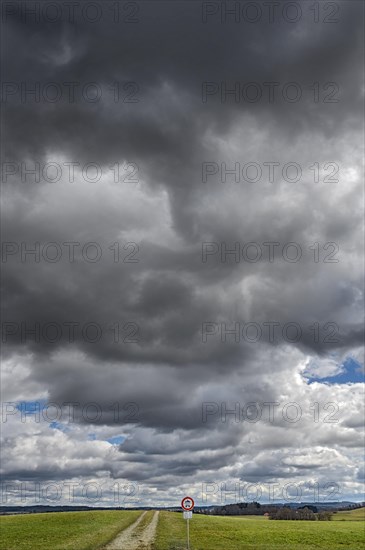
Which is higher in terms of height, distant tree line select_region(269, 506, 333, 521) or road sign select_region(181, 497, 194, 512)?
road sign select_region(181, 497, 194, 512)

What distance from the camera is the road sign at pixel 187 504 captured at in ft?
123

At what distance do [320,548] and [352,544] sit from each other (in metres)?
9.41

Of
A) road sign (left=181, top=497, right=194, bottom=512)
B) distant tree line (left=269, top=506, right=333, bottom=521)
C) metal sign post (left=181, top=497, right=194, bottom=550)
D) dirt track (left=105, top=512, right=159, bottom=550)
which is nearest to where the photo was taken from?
metal sign post (left=181, top=497, right=194, bottom=550)

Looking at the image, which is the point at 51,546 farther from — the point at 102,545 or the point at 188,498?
the point at 188,498

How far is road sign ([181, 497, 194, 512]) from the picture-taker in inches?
1479

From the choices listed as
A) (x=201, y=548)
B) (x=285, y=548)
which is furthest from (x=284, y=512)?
(x=201, y=548)

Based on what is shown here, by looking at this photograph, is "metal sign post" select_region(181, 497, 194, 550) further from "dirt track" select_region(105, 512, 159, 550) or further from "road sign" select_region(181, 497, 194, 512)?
"dirt track" select_region(105, 512, 159, 550)

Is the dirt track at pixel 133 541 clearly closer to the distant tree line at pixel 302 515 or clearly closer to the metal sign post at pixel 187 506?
the metal sign post at pixel 187 506

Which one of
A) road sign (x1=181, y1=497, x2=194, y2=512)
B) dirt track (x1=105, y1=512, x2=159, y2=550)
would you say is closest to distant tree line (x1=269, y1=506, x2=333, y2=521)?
dirt track (x1=105, y1=512, x2=159, y2=550)

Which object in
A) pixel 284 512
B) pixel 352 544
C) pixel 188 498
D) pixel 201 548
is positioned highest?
pixel 188 498

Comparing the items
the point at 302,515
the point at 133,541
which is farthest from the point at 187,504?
the point at 302,515

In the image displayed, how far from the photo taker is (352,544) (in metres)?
60.9

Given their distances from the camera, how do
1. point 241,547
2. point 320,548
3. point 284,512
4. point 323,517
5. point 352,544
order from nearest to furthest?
point 241,547 → point 320,548 → point 352,544 → point 323,517 → point 284,512

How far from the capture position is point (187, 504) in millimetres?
37844
